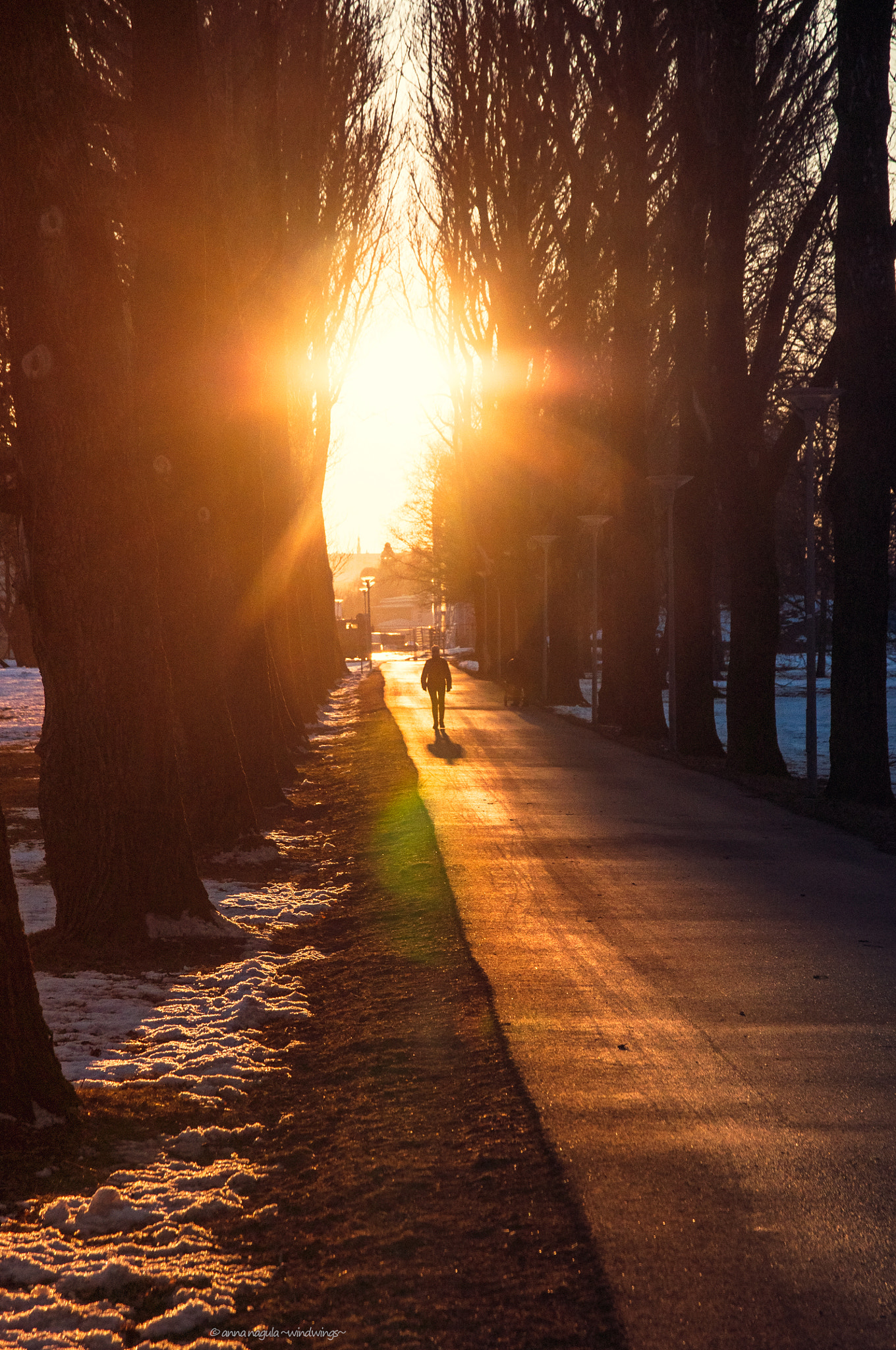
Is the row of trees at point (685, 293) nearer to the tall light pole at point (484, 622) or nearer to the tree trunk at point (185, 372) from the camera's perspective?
the tree trunk at point (185, 372)

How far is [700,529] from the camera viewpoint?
→ 20.2 meters

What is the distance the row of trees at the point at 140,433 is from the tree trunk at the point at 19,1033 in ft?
0.03

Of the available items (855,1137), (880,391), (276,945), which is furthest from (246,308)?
(855,1137)

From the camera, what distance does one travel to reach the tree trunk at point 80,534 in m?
7.01

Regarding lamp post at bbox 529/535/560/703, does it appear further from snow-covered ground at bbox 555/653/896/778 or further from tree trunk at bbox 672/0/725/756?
tree trunk at bbox 672/0/725/756

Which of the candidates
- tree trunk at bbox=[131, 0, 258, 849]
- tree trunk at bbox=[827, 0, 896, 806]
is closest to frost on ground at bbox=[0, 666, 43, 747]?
tree trunk at bbox=[131, 0, 258, 849]

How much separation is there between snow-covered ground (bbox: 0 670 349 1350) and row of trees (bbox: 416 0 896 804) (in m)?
8.55

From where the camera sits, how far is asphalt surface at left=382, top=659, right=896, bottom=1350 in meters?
3.59

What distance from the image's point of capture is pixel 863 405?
Answer: 13461mm

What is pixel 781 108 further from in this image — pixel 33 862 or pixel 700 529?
pixel 33 862

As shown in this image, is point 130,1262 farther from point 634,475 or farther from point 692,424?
point 634,475

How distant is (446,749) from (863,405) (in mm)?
10468

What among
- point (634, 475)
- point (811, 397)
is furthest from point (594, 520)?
point (811, 397)

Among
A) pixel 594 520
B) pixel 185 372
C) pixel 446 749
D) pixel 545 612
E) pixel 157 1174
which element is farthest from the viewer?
pixel 545 612
